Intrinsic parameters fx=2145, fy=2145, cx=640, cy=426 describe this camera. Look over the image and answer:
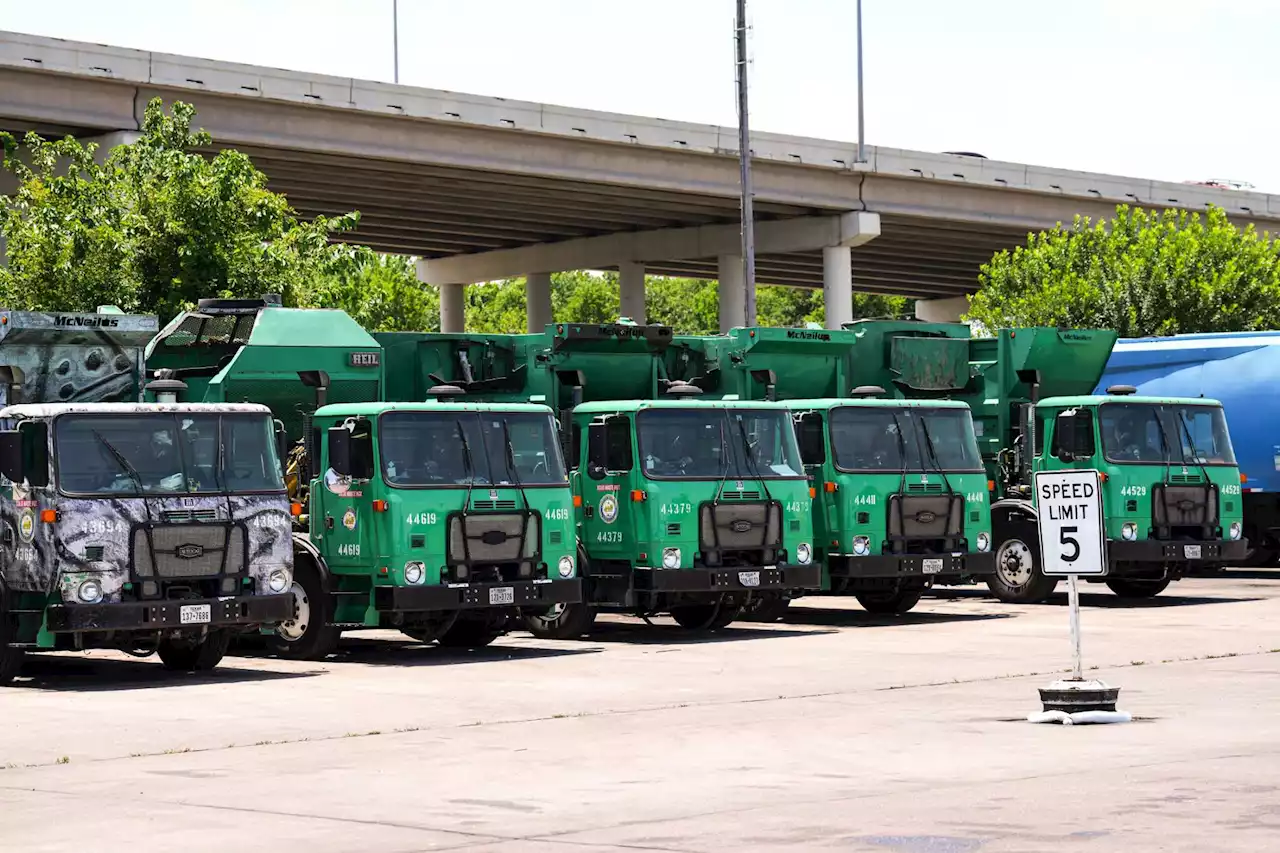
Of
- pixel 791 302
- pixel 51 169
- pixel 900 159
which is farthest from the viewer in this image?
pixel 791 302

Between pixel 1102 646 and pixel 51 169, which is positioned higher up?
pixel 51 169

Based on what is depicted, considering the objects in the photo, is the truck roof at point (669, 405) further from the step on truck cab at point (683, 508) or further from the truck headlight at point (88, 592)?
the truck headlight at point (88, 592)

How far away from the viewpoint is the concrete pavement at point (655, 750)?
32.1 feet

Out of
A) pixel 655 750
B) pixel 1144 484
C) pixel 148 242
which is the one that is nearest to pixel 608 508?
pixel 1144 484

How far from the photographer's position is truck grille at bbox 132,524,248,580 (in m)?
17.2

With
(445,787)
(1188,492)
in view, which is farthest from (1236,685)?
(1188,492)

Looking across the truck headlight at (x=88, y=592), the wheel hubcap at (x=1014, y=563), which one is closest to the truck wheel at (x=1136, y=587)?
the wheel hubcap at (x=1014, y=563)

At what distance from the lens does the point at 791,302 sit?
13500 cm

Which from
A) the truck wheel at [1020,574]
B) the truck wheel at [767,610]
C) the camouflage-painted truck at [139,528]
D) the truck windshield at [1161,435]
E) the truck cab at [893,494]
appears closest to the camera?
the camouflage-painted truck at [139,528]

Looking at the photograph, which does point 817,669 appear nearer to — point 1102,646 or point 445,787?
point 1102,646

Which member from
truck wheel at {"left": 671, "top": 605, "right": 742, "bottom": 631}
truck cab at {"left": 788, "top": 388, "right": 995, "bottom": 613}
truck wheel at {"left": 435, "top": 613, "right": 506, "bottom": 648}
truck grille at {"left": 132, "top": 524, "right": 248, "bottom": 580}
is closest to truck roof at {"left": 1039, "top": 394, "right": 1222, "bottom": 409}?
truck cab at {"left": 788, "top": 388, "right": 995, "bottom": 613}

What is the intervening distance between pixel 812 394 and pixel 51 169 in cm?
1593

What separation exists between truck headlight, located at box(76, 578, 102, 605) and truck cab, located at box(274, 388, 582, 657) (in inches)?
108

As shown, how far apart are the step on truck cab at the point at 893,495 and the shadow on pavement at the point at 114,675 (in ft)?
22.9
